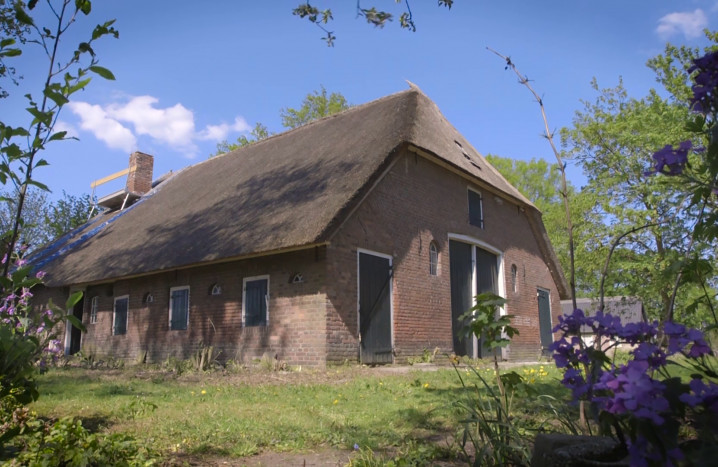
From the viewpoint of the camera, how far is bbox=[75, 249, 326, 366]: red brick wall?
11055mm

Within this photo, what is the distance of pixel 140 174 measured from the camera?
24500 mm

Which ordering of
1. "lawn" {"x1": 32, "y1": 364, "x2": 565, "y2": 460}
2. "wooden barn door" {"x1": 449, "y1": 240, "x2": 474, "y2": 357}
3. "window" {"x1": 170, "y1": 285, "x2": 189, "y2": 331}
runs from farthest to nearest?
"wooden barn door" {"x1": 449, "y1": 240, "x2": 474, "y2": 357}
"window" {"x1": 170, "y1": 285, "x2": 189, "y2": 331}
"lawn" {"x1": 32, "y1": 364, "x2": 565, "y2": 460}

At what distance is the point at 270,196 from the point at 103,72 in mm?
11840

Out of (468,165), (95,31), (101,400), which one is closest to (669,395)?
(95,31)

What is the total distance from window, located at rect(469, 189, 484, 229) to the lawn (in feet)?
25.1

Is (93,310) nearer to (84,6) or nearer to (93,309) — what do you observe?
(93,309)

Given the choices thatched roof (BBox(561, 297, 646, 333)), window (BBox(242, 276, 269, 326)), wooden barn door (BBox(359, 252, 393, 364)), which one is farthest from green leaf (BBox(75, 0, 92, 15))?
window (BBox(242, 276, 269, 326))

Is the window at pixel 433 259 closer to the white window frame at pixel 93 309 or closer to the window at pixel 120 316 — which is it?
the window at pixel 120 316

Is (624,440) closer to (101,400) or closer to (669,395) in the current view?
(669,395)

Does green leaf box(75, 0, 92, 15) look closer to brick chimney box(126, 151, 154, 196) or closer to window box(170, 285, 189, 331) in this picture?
window box(170, 285, 189, 331)

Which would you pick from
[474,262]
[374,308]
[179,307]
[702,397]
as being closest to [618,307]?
[474,262]

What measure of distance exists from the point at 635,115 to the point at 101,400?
24.0m

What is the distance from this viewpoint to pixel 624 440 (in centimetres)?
176

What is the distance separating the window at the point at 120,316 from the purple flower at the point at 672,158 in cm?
1562
